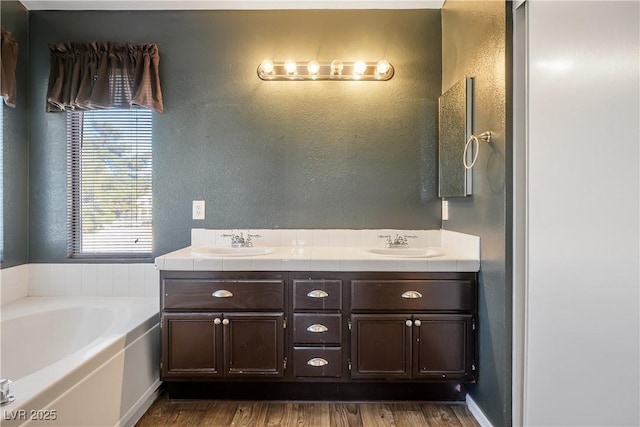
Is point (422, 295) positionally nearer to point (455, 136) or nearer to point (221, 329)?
point (455, 136)

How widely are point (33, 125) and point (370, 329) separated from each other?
2530mm

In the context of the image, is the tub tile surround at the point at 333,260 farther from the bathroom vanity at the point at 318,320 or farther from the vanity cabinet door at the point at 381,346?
the vanity cabinet door at the point at 381,346

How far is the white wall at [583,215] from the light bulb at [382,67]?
35.5 inches

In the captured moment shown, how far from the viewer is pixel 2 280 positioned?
2146 millimetres

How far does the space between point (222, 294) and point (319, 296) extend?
51cm

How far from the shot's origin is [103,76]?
225cm

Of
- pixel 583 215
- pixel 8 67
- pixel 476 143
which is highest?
pixel 8 67

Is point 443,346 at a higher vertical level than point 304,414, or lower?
higher

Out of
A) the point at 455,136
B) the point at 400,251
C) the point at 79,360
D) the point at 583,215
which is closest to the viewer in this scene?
the point at 583,215

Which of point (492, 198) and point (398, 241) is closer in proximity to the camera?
point (492, 198)

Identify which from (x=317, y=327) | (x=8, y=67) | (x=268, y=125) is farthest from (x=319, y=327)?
(x=8, y=67)

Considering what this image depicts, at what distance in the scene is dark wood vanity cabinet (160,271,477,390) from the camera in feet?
6.03

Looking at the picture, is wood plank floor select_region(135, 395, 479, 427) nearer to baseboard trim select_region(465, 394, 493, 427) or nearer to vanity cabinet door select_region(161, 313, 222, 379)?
baseboard trim select_region(465, 394, 493, 427)

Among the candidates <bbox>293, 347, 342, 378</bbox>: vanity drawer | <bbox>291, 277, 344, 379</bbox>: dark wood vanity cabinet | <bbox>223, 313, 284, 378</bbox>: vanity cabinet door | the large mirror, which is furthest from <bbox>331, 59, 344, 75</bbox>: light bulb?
<bbox>293, 347, 342, 378</bbox>: vanity drawer
